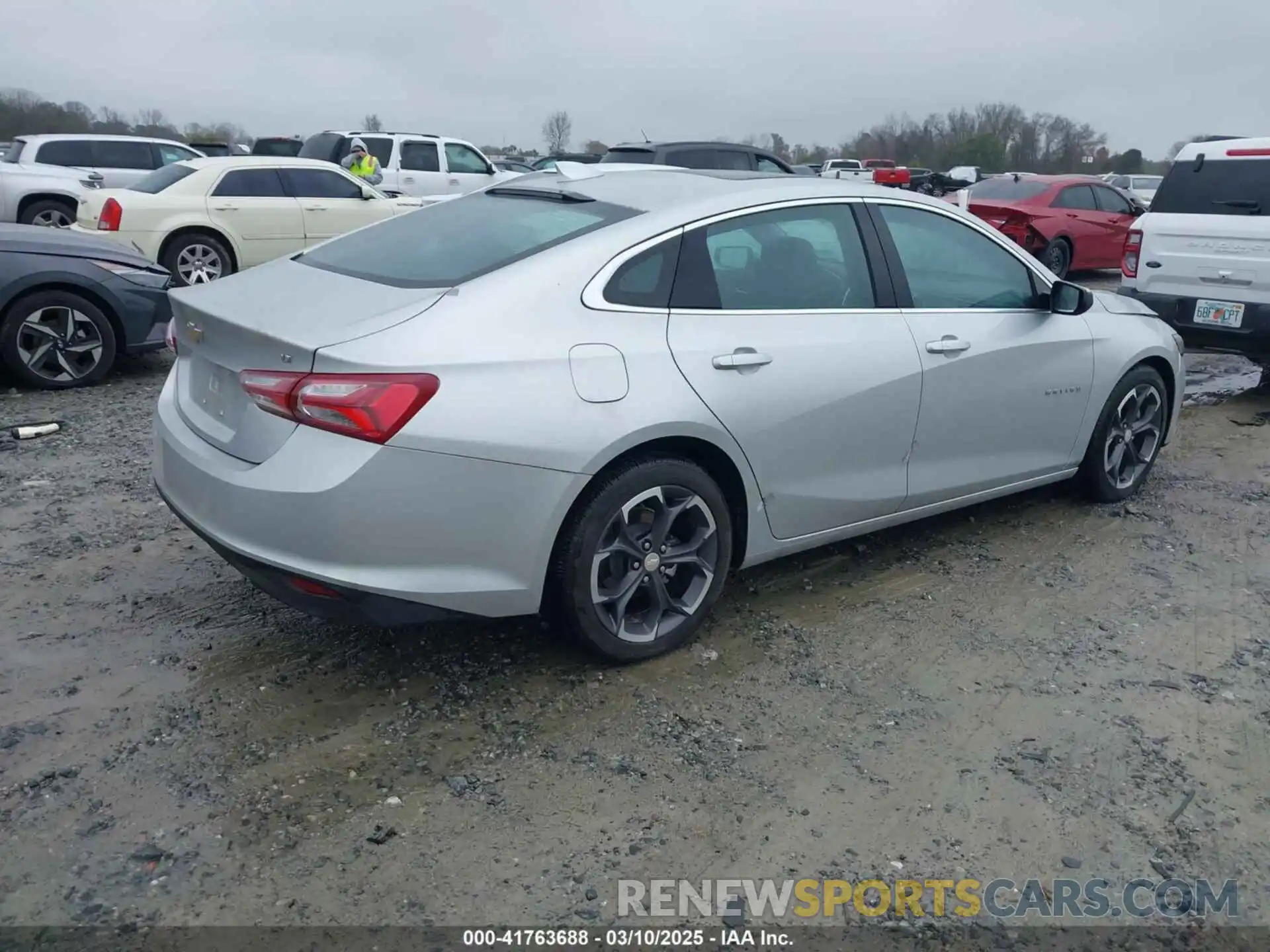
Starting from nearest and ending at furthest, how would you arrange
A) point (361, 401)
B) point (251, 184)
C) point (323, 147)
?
1. point (361, 401)
2. point (251, 184)
3. point (323, 147)

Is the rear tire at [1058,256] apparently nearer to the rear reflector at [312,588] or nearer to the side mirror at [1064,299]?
the side mirror at [1064,299]

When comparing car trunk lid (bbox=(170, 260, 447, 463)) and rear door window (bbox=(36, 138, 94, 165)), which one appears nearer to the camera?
car trunk lid (bbox=(170, 260, 447, 463))

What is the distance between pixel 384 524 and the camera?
3.01 metres

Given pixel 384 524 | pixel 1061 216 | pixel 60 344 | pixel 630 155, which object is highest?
pixel 630 155

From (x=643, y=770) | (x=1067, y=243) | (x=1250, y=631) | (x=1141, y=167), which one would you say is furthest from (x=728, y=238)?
(x=1141, y=167)

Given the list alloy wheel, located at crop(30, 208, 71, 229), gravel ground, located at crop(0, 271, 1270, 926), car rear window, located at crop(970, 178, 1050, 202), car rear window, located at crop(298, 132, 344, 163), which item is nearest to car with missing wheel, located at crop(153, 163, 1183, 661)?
gravel ground, located at crop(0, 271, 1270, 926)

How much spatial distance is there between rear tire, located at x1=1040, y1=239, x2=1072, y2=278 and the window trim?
10939mm

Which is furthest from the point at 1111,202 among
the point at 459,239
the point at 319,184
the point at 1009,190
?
the point at 459,239

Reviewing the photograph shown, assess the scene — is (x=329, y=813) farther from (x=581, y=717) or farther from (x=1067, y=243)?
(x=1067, y=243)

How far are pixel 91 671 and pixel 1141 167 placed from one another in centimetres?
5969

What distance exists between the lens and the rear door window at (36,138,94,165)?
15523mm

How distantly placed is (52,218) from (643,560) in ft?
46.0

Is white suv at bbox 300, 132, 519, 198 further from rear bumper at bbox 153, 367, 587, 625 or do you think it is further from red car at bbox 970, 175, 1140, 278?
rear bumper at bbox 153, 367, 587, 625

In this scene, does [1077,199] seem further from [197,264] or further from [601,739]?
[601,739]
